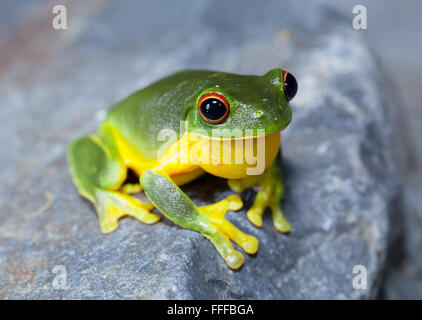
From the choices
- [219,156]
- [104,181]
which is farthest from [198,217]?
[104,181]

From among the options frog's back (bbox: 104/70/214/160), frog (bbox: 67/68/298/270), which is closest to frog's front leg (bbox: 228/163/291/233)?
frog (bbox: 67/68/298/270)

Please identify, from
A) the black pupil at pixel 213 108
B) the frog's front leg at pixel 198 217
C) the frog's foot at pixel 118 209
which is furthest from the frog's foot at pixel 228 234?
the black pupil at pixel 213 108

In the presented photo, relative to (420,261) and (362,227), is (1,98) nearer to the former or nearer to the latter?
(362,227)

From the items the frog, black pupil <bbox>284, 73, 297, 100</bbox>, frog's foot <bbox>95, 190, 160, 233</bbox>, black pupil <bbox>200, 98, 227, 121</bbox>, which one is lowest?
frog's foot <bbox>95, 190, 160, 233</bbox>

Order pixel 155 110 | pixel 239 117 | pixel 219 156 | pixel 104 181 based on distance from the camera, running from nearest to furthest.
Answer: pixel 239 117 < pixel 219 156 < pixel 155 110 < pixel 104 181

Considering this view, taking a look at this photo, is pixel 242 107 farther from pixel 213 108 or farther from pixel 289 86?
pixel 289 86

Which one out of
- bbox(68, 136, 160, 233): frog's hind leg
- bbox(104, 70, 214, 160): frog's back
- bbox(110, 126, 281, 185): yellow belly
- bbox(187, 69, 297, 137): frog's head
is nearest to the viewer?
bbox(187, 69, 297, 137): frog's head

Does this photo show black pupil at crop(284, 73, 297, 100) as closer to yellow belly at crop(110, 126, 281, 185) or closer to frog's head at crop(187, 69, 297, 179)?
frog's head at crop(187, 69, 297, 179)
